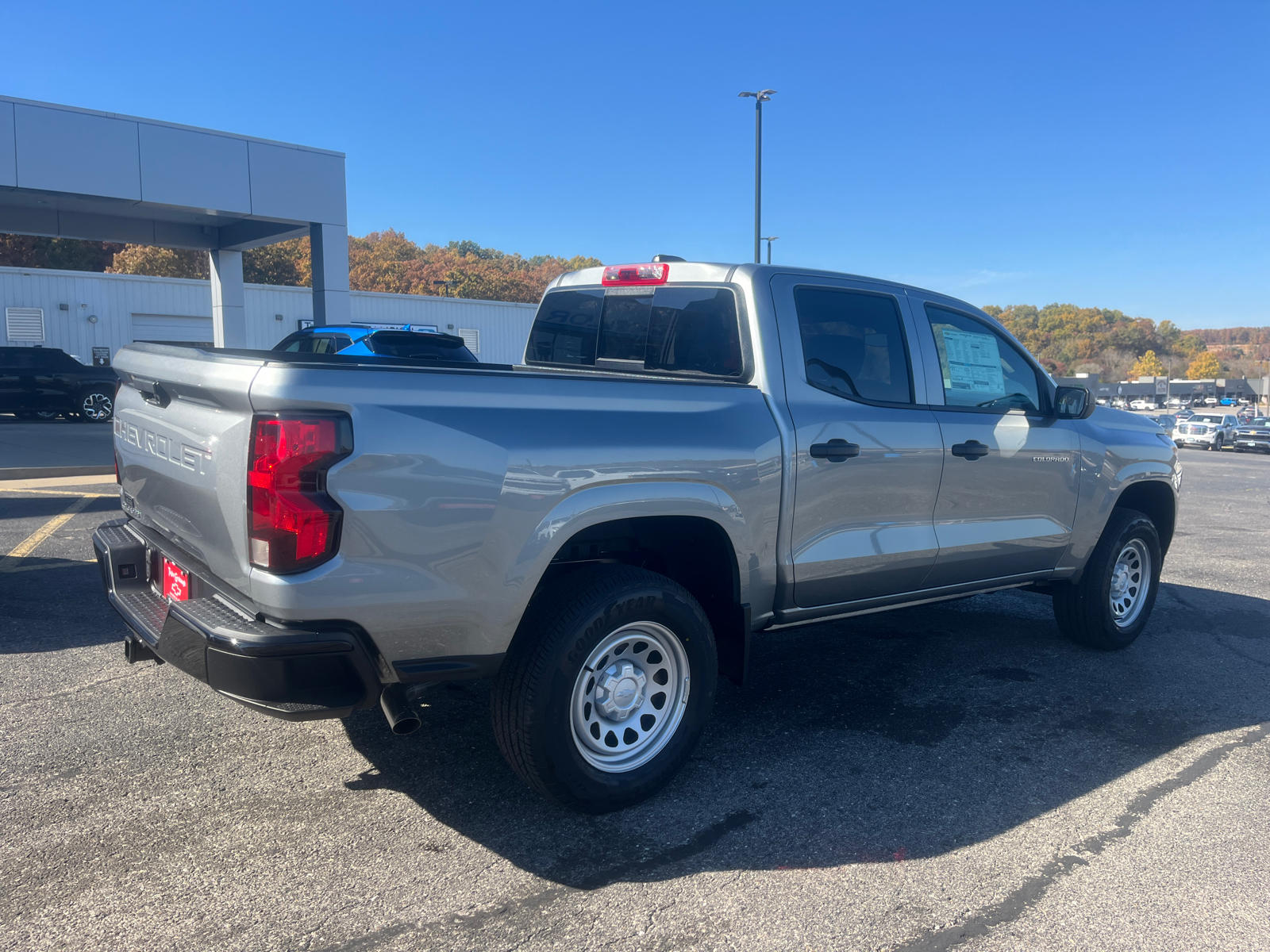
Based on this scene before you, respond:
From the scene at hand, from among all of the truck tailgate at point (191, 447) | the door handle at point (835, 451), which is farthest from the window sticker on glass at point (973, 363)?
the truck tailgate at point (191, 447)

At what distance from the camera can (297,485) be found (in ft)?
8.45

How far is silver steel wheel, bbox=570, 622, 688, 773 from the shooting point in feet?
10.6

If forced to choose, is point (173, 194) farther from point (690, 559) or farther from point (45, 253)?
point (45, 253)

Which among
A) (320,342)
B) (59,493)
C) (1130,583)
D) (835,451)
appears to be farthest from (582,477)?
(320,342)

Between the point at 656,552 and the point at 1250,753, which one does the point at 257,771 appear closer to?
the point at 656,552

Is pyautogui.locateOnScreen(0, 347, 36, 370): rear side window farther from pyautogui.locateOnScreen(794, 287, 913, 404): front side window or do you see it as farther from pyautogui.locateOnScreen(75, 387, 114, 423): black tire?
pyautogui.locateOnScreen(794, 287, 913, 404): front side window

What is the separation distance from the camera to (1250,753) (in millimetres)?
3955

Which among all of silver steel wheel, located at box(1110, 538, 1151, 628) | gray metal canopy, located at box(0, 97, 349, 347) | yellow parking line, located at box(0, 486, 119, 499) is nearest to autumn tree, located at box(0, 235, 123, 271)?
gray metal canopy, located at box(0, 97, 349, 347)

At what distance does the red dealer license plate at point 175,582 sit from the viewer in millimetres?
3119

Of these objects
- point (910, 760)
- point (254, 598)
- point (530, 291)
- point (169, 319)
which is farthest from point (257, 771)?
point (530, 291)

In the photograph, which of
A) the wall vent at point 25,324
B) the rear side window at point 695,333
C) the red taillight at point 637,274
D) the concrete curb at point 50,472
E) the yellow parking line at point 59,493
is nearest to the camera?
the rear side window at point 695,333

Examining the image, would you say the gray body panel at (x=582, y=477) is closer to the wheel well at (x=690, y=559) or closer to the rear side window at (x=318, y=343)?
the wheel well at (x=690, y=559)

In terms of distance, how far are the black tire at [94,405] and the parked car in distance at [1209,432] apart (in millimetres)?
37013

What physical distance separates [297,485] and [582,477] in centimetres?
88
